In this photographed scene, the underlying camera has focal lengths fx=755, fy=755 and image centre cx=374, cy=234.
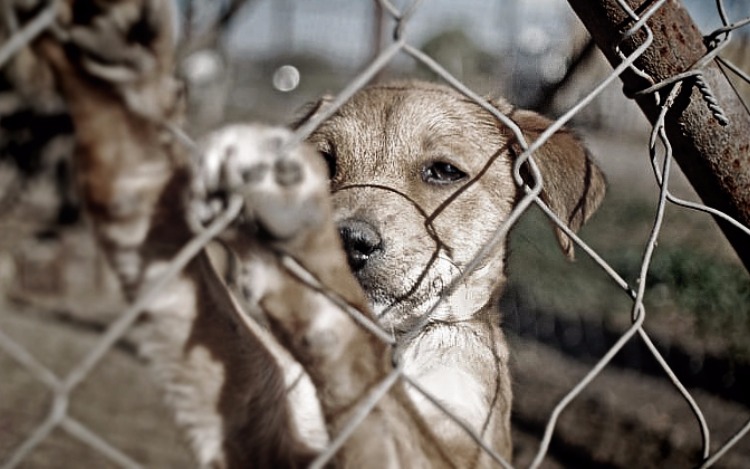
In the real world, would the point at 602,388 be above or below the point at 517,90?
below

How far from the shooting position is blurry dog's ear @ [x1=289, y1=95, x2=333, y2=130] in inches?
101

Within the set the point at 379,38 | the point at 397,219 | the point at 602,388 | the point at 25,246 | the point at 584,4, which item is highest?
the point at 25,246

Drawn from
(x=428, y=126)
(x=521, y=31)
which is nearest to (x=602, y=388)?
(x=521, y=31)

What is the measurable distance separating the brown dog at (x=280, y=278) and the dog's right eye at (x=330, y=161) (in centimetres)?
15

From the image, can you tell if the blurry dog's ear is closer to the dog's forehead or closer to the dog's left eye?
the dog's forehead

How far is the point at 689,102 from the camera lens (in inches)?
60.6

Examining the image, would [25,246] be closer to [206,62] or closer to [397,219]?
[397,219]

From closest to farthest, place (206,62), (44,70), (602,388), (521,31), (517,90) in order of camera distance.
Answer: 1. (44,70)
2. (517,90)
3. (521,31)
4. (602,388)
5. (206,62)

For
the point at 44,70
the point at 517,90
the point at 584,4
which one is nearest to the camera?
the point at 44,70

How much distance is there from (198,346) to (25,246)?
125 cm

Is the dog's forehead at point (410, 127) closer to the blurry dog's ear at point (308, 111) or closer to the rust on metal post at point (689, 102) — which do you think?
the blurry dog's ear at point (308, 111)

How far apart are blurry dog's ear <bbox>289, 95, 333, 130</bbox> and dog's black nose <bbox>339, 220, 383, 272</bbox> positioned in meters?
0.60

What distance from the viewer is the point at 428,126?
2.57 metres

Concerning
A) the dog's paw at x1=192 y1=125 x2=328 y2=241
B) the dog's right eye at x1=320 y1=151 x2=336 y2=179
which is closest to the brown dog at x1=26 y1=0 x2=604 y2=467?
the dog's paw at x1=192 y1=125 x2=328 y2=241
